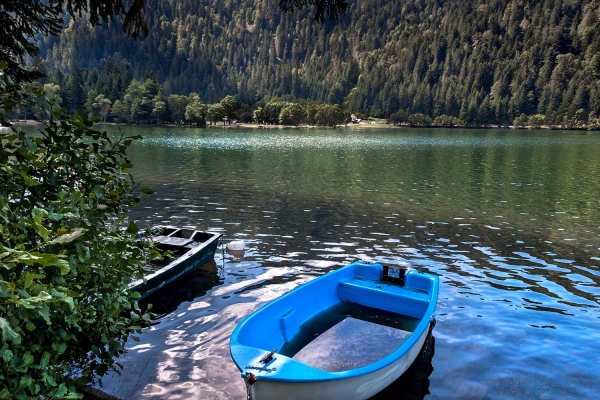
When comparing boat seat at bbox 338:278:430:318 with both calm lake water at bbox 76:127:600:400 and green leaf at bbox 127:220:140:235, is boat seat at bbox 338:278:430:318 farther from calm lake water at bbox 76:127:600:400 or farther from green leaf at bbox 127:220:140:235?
green leaf at bbox 127:220:140:235

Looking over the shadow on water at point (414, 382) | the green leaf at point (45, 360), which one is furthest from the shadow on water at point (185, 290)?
the green leaf at point (45, 360)

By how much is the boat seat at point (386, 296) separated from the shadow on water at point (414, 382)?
3.35ft

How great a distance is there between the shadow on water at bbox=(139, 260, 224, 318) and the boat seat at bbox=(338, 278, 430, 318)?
431cm

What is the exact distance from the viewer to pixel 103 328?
17.0 feet

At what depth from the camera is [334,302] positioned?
11.0 m

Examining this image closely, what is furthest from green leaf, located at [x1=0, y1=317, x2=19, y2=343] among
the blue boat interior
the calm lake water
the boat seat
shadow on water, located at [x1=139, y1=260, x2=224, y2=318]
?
the boat seat

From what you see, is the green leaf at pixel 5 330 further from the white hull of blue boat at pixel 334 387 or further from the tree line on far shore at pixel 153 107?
the tree line on far shore at pixel 153 107

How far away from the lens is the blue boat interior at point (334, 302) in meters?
8.03

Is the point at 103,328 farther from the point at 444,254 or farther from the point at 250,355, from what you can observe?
the point at 444,254

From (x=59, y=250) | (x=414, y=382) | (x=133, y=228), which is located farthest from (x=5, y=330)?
(x=414, y=382)

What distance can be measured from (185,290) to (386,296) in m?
5.86

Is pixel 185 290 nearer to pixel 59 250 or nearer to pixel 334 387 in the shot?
pixel 334 387

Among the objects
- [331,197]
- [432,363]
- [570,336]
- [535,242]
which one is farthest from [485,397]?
[331,197]

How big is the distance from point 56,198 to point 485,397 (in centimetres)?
791
